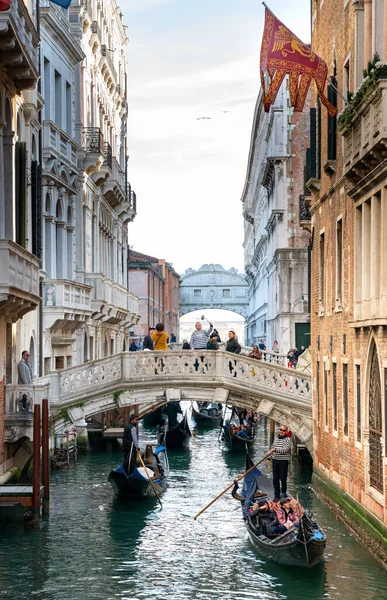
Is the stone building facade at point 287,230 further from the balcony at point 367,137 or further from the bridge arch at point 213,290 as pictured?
the bridge arch at point 213,290

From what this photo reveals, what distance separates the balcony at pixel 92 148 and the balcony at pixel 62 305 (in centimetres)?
357

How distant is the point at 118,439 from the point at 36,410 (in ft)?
38.3

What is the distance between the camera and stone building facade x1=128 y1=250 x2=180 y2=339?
5744 centimetres

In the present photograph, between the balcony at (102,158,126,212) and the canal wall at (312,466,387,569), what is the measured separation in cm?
1309

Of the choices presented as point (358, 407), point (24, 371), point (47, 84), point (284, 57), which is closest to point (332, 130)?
point (284, 57)

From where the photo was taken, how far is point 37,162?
19875mm

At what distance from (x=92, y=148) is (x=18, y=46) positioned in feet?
37.8

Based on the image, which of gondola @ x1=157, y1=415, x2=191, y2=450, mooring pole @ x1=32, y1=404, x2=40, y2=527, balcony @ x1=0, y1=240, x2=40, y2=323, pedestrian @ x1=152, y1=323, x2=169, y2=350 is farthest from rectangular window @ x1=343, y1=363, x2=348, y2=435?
gondola @ x1=157, y1=415, x2=191, y2=450

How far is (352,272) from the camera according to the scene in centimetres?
1578

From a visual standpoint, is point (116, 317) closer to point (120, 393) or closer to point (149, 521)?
point (120, 393)

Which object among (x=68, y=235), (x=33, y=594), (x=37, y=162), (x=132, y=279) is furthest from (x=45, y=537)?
(x=132, y=279)

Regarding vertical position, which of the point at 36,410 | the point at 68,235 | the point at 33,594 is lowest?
the point at 33,594

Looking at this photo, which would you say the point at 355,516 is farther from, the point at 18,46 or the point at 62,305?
the point at 62,305

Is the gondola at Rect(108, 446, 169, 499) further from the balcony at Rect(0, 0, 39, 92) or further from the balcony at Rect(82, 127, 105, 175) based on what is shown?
the balcony at Rect(82, 127, 105, 175)
